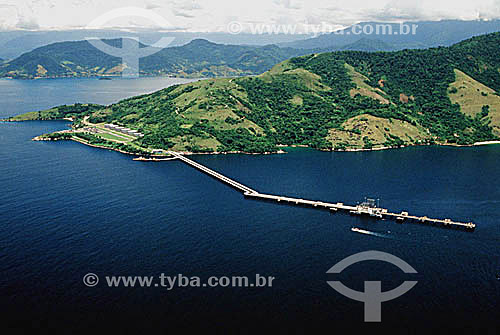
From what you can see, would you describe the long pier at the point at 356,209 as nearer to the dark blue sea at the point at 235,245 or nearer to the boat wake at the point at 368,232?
the dark blue sea at the point at 235,245

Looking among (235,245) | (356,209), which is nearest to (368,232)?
(356,209)

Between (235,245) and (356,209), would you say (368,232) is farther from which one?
(235,245)

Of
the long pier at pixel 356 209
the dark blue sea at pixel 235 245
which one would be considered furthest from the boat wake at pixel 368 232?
the long pier at pixel 356 209

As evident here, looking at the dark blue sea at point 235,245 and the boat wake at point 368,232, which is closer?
the dark blue sea at point 235,245

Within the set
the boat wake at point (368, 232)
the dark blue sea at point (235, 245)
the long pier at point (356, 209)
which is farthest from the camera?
the long pier at point (356, 209)

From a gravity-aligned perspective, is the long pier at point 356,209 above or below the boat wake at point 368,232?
above

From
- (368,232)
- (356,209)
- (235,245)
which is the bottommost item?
(235,245)

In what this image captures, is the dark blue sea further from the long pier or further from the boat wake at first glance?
the long pier

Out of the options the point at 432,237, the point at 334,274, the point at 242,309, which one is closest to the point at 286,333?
the point at 242,309

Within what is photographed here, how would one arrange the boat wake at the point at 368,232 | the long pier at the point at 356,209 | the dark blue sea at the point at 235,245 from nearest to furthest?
the dark blue sea at the point at 235,245 → the boat wake at the point at 368,232 → the long pier at the point at 356,209

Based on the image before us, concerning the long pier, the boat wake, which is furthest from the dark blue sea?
the long pier
